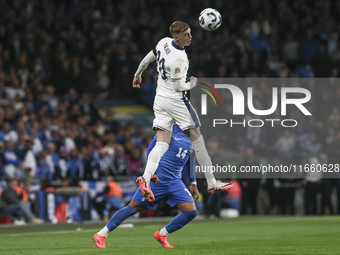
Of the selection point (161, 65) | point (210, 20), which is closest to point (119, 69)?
point (210, 20)

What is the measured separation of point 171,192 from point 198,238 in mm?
2975

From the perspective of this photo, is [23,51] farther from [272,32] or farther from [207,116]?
[272,32]

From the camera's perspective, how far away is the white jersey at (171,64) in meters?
11.0

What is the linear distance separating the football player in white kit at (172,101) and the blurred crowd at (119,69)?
9155 mm

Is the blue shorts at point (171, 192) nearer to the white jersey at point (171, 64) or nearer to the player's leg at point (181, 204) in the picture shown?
the player's leg at point (181, 204)

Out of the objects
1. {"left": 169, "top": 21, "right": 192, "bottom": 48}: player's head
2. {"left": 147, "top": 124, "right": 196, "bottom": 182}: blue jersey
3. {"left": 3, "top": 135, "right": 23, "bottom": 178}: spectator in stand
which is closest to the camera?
{"left": 169, "top": 21, "right": 192, "bottom": 48}: player's head

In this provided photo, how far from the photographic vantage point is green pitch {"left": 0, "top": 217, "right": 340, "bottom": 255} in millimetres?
11109

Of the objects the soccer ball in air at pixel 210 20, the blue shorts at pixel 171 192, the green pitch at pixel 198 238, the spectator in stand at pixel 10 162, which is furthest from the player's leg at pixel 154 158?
the spectator in stand at pixel 10 162

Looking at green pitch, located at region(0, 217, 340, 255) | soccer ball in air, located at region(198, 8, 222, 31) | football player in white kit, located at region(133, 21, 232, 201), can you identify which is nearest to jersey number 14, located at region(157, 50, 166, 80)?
football player in white kit, located at region(133, 21, 232, 201)

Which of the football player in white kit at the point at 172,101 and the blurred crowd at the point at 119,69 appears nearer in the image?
the football player in white kit at the point at 172,101

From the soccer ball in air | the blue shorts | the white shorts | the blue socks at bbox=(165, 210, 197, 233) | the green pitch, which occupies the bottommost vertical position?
the green pitch

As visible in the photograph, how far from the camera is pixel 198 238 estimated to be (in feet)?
45.6

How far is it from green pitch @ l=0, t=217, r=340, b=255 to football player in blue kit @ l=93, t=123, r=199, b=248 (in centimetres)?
37

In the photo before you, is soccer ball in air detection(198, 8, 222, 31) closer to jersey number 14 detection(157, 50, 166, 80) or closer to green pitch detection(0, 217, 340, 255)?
jersey number 14 detection(157, 50, 166, 80)
